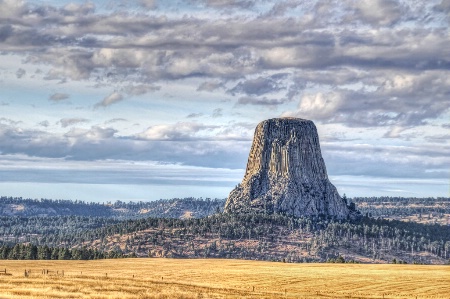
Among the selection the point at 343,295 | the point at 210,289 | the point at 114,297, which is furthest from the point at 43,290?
the point at 343,295

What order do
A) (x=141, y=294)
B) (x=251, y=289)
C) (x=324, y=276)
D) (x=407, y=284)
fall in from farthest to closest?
(x=324, y=276)
(x=407, y=284)
(x=251, y=289)
(x=141, y=294)

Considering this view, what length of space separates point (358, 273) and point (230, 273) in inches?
1065

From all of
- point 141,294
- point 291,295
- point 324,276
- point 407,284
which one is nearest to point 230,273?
point 324,276

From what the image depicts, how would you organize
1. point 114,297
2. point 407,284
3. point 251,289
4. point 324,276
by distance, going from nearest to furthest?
1. point 114,297
2. point 251,289
3. point 407,284
4. point 324,276

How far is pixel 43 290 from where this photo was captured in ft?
310

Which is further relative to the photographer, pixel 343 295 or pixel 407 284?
pixel 407 284

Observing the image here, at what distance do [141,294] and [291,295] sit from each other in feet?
75.3

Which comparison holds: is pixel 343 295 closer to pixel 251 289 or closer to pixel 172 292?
pixel 251 289

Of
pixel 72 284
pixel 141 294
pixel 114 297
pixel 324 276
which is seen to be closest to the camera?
pixel 114 297

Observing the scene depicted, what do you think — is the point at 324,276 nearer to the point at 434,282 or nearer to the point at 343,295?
the point at 434,282

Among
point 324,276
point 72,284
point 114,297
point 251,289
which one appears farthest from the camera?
point 324,276

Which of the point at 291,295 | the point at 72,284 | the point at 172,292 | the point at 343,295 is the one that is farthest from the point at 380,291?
the point at 72,284

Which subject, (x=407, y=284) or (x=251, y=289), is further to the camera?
(x=407, y=284)

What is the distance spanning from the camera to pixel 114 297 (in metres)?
90.2
